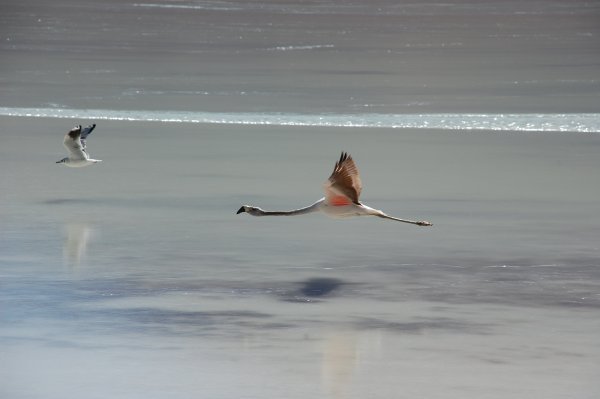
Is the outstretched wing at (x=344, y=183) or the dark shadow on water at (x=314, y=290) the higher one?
the outstretched wing at (x=344, y=183)

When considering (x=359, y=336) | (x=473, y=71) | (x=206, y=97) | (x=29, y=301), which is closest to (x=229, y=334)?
(x=359, y=336)

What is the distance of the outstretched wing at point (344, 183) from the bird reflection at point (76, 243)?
185 cm

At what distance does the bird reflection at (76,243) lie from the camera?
10820mm

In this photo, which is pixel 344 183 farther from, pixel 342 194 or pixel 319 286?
pixel 319 286

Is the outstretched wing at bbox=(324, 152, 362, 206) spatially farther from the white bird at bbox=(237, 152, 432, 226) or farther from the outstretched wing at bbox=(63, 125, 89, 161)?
the outstretched wing at bbox=(63, 125, 89, 161)

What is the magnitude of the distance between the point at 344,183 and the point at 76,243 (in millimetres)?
2317

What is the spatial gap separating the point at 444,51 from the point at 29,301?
82.5 ft

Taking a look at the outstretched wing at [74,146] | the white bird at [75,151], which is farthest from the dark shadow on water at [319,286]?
the outstretched wing at [74,146]

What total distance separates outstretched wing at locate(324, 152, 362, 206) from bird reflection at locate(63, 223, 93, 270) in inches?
73.0

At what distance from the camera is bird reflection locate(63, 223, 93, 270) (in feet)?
35.5

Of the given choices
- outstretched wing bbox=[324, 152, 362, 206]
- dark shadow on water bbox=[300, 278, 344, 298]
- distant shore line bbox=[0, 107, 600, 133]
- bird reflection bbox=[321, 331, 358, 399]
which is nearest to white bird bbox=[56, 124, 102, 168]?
outstretched wing bbox=[324, 152, 362, 206]

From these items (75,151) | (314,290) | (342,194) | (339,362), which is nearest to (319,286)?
(314,290)

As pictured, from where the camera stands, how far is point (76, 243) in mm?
11477

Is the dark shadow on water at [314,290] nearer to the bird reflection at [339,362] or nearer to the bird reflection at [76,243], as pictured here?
the bird reflection at [339,362]
